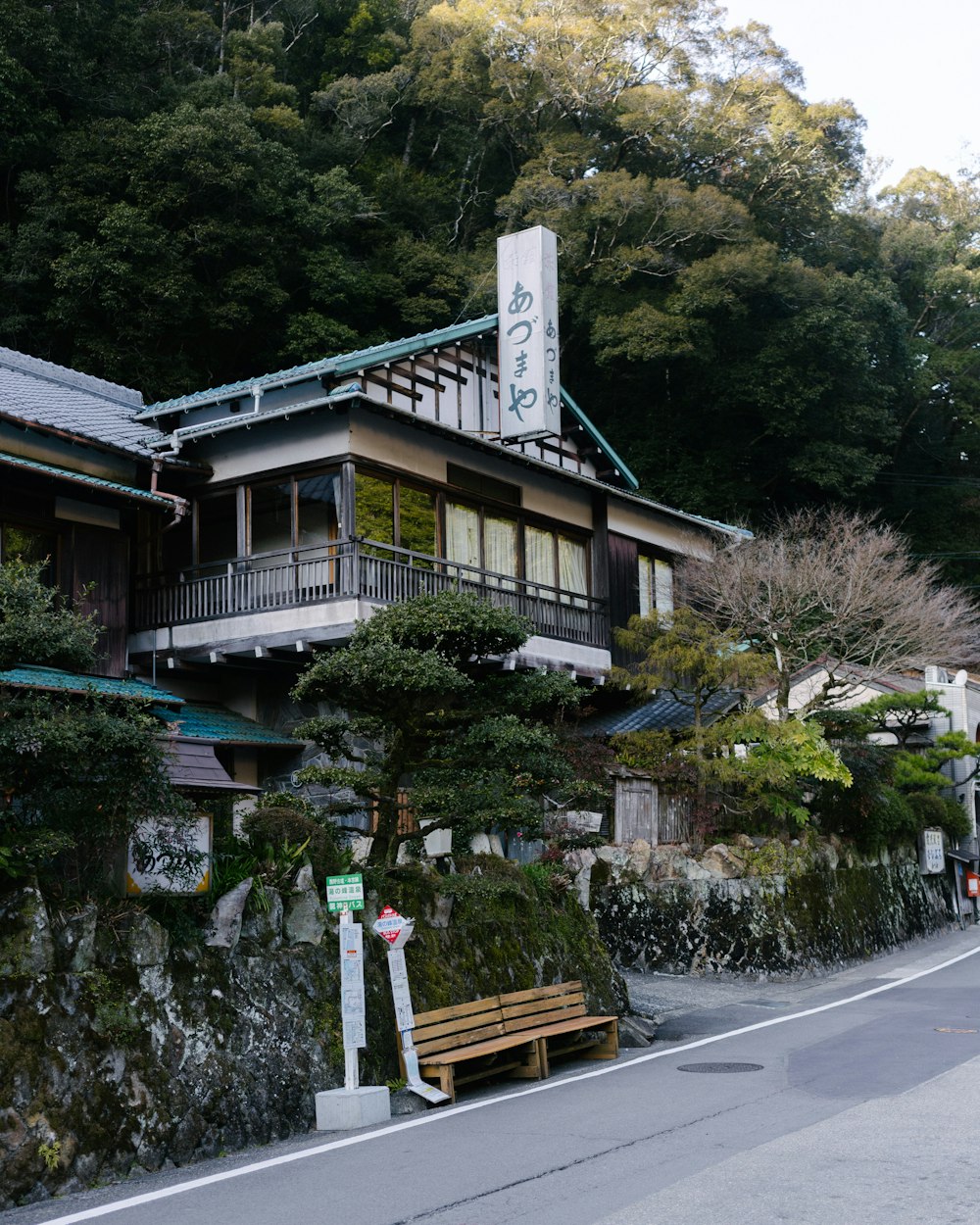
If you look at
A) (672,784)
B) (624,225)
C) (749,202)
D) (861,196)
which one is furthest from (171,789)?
(861,196)

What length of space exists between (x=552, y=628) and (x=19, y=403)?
10878 millimetres

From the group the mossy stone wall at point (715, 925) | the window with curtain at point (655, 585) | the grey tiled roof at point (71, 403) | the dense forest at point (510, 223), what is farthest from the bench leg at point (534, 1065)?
the dense forest at point (510, 223)

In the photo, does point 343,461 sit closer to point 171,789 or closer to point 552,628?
point 552,628

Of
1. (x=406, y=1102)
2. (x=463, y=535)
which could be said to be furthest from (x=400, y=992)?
(x=463, y=535)

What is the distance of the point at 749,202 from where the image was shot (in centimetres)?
4212

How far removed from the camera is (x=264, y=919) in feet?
38.2

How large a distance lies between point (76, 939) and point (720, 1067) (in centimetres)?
749

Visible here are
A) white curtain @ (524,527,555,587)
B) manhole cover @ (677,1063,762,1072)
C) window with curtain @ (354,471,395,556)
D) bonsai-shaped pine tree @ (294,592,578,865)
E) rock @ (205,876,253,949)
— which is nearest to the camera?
rock @ (205,876,253,949)

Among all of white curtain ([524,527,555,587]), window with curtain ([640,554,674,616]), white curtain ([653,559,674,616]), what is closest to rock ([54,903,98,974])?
white curtain ([524,527,555,587])

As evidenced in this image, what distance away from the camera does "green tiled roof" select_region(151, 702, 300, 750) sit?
20.7m

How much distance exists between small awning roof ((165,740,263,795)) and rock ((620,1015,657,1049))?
231 inches

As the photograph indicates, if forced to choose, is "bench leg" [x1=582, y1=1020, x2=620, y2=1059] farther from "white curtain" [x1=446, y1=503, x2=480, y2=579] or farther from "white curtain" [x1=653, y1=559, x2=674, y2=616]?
"white curtain" [x1=653, y1=559, x2=674, y2=616]

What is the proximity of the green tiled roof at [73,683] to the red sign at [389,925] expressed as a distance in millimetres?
3172

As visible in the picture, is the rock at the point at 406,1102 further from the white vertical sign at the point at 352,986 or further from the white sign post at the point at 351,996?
the white vertical sign at the point at 352,986
